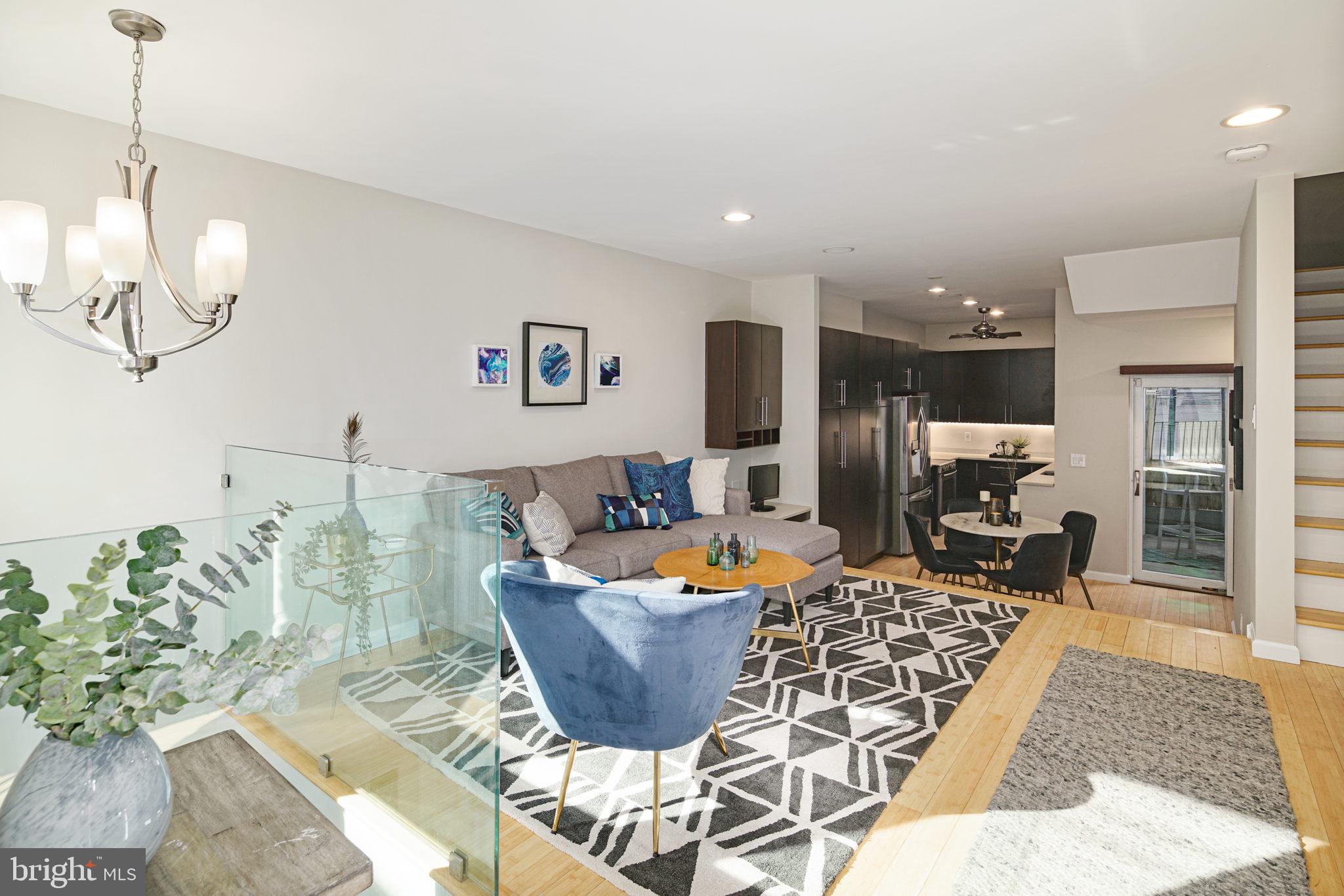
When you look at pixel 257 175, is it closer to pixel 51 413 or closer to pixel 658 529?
pixel 51 413

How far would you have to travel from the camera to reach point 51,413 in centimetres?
264

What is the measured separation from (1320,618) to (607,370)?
4.43 meters

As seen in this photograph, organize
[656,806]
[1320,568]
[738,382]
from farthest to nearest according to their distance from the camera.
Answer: [738,382], [1320,568], [656,806]

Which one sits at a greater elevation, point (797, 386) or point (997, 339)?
point (997, 339)

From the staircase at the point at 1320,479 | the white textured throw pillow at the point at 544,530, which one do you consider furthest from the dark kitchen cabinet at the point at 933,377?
the white textured throw pillow at the point at 544,530

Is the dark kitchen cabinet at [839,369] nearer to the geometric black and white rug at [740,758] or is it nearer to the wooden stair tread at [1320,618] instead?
the geometric black and white rug at [740,758]

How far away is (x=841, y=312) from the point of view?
7402 mm

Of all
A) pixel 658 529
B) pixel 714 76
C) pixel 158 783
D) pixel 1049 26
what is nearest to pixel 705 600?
pixel 158 783

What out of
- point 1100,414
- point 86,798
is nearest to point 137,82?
point 86,798

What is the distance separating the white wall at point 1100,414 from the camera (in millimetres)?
6418

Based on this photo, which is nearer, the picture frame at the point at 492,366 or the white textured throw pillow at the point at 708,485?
the picture frame at the point at 492,366

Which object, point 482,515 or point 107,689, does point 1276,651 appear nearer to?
point 482,515

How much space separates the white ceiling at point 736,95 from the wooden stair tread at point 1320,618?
228 centimetres

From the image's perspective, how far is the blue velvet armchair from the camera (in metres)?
2.07
